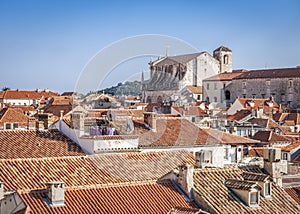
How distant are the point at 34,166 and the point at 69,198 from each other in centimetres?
378

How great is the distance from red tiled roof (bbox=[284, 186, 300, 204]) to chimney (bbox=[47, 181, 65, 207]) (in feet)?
24.7

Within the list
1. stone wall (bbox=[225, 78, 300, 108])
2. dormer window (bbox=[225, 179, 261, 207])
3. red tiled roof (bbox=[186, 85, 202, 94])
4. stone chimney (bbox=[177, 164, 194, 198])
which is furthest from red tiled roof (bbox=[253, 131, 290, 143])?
red tiled roof (bbox=[186, 85, 202, 94])

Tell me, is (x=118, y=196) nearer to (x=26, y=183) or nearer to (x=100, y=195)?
(x=100, y=195)

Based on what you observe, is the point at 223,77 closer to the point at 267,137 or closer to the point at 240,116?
the point at 240,116

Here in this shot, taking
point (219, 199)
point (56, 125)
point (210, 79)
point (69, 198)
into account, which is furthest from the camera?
point (210, 79)

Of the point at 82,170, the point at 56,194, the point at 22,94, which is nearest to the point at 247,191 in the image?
the point at 56,194

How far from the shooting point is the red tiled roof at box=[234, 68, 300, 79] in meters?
95.3

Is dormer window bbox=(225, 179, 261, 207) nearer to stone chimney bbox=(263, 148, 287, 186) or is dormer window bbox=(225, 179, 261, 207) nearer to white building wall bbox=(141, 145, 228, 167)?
stone chimney bbox=(263, 148, 287, 186)

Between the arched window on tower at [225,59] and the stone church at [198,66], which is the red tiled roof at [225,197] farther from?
the arched window on tower at [225,59]

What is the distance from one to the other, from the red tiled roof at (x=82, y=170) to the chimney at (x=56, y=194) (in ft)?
8.29

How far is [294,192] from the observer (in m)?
17.1

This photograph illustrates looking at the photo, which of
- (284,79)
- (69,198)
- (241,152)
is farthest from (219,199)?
(284,79)

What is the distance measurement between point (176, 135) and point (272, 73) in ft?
250

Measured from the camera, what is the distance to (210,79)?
110 metres
